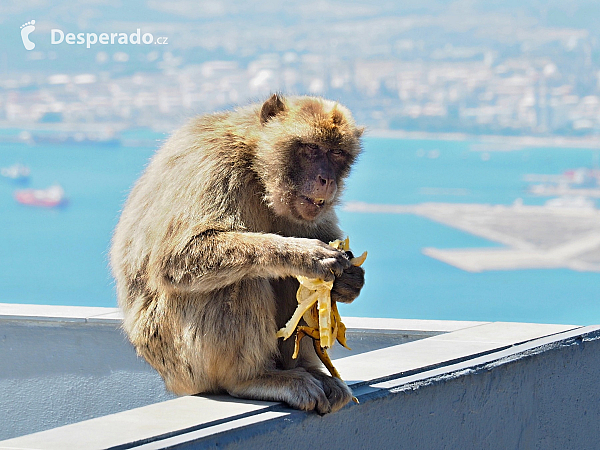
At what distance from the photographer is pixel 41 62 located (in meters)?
36.1

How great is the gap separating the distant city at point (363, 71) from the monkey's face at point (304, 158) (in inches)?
1005

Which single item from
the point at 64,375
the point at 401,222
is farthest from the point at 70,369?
the point at 401,222

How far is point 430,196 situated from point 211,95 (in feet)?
32.9

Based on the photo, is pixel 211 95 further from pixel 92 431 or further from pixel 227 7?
pixel 92 431

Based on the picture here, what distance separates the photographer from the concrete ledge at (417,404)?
2.57 meters

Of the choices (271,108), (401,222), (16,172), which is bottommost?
(401,222)

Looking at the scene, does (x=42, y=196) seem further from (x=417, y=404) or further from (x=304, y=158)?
(x=417, y=404)

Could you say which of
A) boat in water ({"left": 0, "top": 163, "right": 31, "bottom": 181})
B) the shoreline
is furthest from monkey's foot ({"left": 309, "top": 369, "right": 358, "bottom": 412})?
boat in water ({"left": 0, "top": 163, "right": 31, "bottom": 181})

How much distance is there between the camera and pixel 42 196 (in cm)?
3269

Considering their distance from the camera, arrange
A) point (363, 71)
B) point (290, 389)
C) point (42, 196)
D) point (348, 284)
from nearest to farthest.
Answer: point (290, 389), point (348, 284), point (42, 196), point (363, 71)

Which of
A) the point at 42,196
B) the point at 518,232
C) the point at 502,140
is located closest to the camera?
the point at 518,232

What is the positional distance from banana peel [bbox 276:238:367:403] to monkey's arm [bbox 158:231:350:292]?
77mm

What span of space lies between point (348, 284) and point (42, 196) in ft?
103

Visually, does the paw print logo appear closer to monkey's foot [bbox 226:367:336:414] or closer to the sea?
the sea
